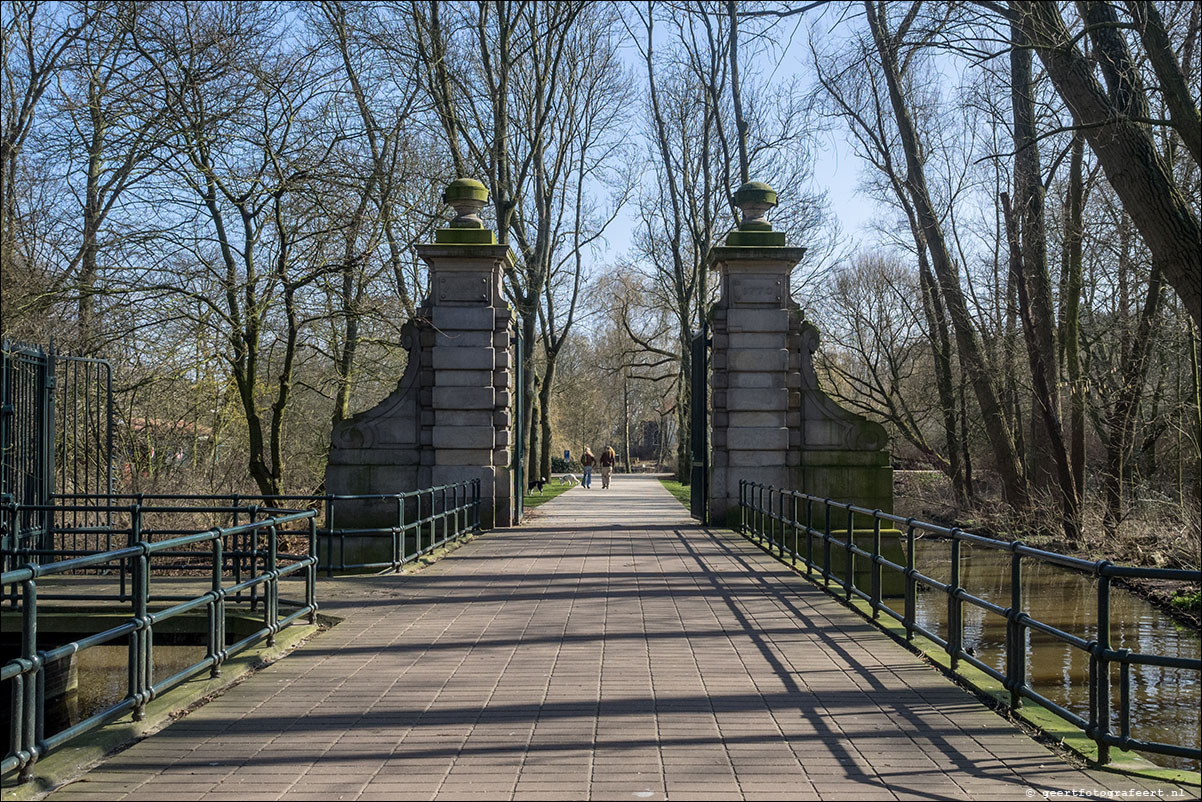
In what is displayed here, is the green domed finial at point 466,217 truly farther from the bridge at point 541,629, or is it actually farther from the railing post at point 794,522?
the railing post at point 794,522

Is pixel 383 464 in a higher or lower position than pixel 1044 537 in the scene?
higher

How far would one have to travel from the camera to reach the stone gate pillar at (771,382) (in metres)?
19.1

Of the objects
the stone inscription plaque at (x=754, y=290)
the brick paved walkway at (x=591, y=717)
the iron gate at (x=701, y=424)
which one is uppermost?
the stone inscription plaque at (x=754, y=290)

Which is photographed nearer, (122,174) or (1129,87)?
(1129,87)

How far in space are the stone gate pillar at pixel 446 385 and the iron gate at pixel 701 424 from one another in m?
3.79

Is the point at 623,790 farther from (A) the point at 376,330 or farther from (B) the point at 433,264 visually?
(A) the point at 376,330

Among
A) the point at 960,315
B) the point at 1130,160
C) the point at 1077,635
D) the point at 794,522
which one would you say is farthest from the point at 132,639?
the point at 960,315

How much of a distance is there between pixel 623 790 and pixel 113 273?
14.7m

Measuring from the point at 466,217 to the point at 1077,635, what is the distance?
38.8 ft

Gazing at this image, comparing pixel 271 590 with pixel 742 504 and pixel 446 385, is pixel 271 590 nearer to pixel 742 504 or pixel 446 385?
pixel 446 385

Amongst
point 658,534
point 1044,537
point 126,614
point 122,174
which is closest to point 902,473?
point 1044,537

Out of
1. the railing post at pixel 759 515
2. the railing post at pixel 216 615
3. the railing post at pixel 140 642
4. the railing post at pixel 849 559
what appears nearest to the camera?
the railing post at pixel 140 642

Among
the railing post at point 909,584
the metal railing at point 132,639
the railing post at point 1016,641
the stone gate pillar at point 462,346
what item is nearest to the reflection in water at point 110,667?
the metal railing at point 132,639

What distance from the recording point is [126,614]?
36.2 ft
